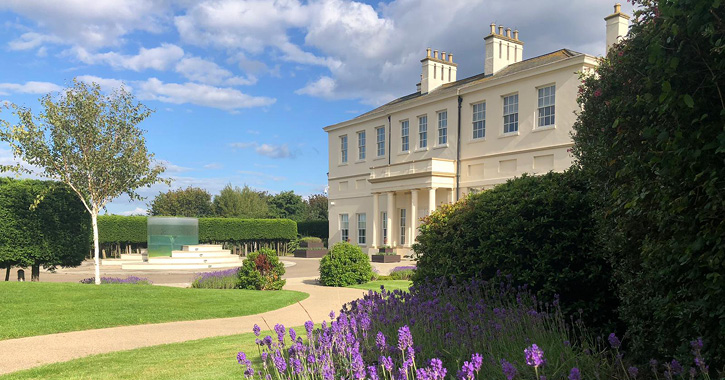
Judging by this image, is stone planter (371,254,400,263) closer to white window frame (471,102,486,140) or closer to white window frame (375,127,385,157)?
white window frame (471,102,486,140)

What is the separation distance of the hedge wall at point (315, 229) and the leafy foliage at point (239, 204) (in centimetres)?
1159

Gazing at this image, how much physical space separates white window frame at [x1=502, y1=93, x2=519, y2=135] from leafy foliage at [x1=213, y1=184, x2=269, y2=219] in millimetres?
36746

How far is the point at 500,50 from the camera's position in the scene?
98.9 feet

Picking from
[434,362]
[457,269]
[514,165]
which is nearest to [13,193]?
[457,269]

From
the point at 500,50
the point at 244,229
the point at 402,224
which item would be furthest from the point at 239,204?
the point at 500,50

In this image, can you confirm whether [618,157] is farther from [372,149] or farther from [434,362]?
[372,149]

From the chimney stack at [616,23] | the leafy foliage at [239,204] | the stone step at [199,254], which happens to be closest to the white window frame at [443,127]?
the chimney stack at [616,23]

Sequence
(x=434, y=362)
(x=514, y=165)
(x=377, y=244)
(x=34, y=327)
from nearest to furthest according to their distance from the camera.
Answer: (x=434, y=362), (x=34, y=327), (x=514, y=165), (x=377, y=244)

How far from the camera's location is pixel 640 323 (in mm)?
4078

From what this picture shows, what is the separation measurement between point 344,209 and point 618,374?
35.9m

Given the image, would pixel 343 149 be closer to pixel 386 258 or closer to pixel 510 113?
pixel 386 258

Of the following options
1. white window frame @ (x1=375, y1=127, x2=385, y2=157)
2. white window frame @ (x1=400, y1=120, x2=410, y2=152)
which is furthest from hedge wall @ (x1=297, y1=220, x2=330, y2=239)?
white window frame @ (x1=400, y1=120, x2=410, y2=152)

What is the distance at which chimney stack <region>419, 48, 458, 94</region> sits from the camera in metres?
34.8

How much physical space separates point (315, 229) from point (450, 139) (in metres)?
20.8
